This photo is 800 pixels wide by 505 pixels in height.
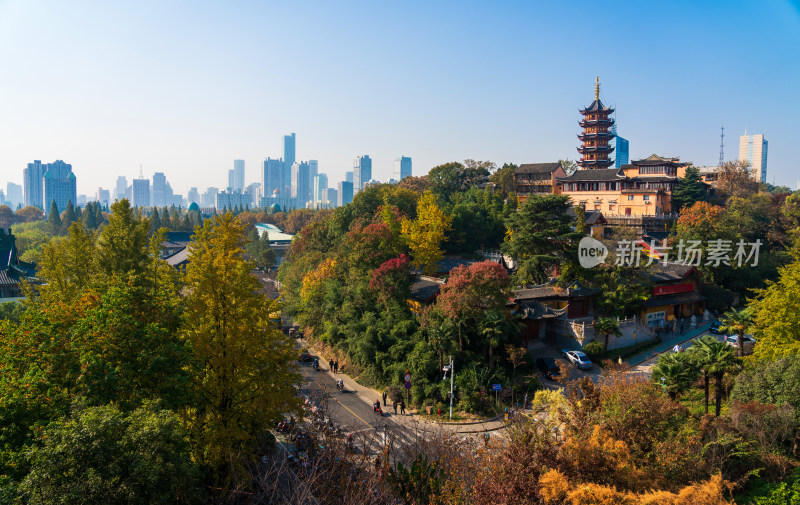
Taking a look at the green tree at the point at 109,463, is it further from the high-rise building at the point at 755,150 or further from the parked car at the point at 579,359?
the high-rise building at the point at 755,150

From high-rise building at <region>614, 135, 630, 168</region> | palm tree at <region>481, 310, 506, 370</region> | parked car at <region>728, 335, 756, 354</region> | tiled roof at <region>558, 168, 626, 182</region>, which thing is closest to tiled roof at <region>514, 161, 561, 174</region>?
tiled roof at <region>558, 168, 626, 182</region>

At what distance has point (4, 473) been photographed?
9.36 meters

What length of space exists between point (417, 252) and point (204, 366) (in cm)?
1900

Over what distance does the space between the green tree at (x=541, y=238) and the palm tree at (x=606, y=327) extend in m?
4.30

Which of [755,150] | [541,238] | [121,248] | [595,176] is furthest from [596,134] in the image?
[755,150]

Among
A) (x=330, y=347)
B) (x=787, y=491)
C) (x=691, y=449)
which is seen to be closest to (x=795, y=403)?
(x=787, y=491)

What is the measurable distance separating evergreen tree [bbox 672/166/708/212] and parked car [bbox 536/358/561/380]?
29193 mm

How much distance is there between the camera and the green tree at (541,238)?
29.1m

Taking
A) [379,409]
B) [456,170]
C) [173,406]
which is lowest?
[379,409]

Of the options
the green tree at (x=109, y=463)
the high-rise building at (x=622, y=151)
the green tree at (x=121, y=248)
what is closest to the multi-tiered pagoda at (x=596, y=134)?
the green tree at (x=121, y=248)

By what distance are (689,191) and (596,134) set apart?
1557 centimetres

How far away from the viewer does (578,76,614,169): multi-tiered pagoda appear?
58281 millimetres

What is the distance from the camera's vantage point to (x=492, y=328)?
22438 mm

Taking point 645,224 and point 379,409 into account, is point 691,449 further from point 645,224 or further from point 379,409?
point 645,224
